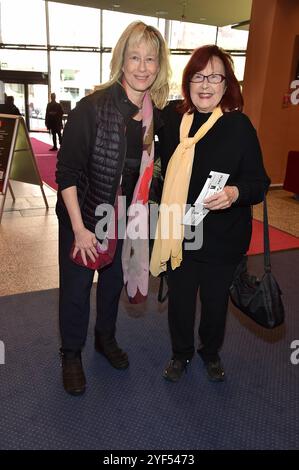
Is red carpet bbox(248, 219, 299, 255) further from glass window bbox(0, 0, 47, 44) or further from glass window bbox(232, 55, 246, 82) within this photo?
glass window bbox(0, 0, 47, 44)

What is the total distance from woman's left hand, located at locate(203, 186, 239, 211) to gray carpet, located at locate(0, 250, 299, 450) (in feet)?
3.24

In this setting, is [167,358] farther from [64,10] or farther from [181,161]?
[64,10]

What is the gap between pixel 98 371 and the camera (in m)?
2.04

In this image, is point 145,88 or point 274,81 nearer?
point 145,88

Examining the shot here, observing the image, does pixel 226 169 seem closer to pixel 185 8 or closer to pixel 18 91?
pixel 185 8

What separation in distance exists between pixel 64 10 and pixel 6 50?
2.38 meters

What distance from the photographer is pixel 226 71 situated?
5.03 ft

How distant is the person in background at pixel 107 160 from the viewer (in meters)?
1.49

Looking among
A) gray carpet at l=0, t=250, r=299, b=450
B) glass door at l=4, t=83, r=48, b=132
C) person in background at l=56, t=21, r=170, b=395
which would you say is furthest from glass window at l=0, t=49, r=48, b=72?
person in background at l=56, t=21, r=170, b=395

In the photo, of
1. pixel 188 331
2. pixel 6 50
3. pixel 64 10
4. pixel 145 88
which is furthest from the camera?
pixel 6 50

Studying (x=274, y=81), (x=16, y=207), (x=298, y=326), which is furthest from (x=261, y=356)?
(x=274, y=81)

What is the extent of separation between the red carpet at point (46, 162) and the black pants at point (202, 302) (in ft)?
15.5

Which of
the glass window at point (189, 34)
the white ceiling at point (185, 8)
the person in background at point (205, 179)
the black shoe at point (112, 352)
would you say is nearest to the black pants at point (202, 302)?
the person in background at point (205, 179)
